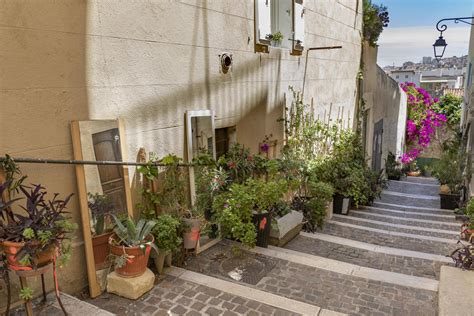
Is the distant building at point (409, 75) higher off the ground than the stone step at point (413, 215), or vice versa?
the distant building at point (409, 75)

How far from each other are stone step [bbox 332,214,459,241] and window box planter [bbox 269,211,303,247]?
6.42ft

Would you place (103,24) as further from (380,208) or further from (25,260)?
(380,208)

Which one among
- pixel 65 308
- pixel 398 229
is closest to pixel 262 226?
pixel 65 308

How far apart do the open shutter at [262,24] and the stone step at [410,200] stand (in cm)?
698

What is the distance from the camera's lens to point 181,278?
4059 mm

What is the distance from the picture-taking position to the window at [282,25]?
6.30 meters

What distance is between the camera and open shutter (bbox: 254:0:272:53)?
608 centimetres

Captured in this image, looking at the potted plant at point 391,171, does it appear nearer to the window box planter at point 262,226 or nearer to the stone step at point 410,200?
the stone step at point 410,200

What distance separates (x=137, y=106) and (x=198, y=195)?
5.25ft

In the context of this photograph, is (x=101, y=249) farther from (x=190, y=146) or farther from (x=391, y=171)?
(x=391, y=171)

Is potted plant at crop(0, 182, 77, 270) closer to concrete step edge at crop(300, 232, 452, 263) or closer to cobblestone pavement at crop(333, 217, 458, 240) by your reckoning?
concrete step edge at crop(300, 232, 452, 263)

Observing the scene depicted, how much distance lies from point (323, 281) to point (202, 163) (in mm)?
2162

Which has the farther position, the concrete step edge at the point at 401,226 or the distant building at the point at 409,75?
the distant building at the point at 409,75

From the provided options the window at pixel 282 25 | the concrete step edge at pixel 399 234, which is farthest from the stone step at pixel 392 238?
the window at pixel 282 25
